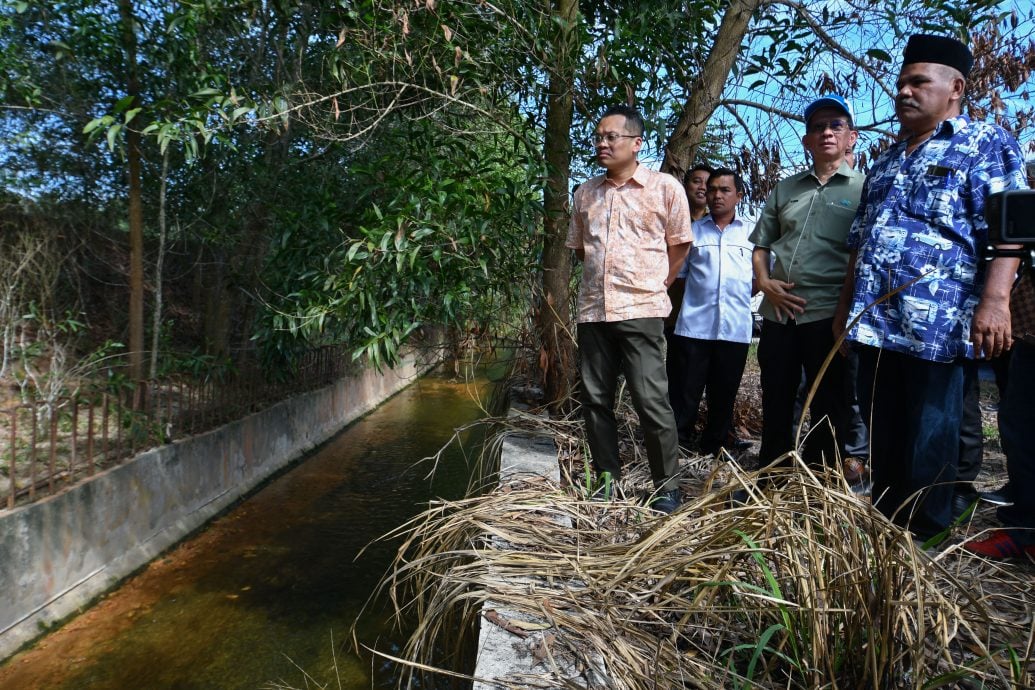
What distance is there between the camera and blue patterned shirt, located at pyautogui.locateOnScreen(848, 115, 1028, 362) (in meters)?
2.14

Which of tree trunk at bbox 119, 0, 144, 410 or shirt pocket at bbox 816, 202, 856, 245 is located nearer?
shirt pocket at bbox 816, 202, 856, 245

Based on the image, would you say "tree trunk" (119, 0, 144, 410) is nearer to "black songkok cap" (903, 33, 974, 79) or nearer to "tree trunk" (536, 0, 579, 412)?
"tree trunk" (536, 0, 579, 412)

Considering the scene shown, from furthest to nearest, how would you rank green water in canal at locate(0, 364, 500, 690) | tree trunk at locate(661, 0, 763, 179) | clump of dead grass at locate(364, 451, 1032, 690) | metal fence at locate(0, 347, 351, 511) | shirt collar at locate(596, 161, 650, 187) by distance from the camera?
tree trunk at locate(661, 0, 763, 179) < metal fence at locate(0, 347, 351, 511) < green water in canal at locate(0, 364, 500, 690) < shirt collar at locate(596, 161, 650, 187) < clump of dead grass at locate(364, 451, 1032, 690)

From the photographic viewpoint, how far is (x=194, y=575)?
165 inches

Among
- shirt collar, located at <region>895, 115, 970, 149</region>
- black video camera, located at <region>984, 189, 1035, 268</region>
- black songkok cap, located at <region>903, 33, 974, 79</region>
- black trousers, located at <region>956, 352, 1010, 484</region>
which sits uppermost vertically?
black songkok cap, located at <region>903, 33, 974, 79</region>

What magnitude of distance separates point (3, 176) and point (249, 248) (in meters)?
1.92

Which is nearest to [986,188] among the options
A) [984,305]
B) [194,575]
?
[984,305]

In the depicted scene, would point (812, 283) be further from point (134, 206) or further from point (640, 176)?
point (134, 206)

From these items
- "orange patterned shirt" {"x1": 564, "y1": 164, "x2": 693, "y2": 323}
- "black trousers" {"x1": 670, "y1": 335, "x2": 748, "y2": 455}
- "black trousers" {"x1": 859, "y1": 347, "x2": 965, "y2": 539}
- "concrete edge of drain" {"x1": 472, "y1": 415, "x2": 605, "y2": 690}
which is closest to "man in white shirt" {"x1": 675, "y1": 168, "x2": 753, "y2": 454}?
"black trousers" {"x1": 670, "y1": 335, "x2": 748, "y2": 455}

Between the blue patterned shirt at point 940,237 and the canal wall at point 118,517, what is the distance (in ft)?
10.2

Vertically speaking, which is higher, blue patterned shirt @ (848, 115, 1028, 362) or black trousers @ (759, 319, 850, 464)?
blue patterned shirt @ (848, 115, 1028, 362)

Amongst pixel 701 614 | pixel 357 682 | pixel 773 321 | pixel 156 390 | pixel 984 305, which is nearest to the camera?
pixel 701 614

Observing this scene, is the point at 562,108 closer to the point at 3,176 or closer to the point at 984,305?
the point at 984,305

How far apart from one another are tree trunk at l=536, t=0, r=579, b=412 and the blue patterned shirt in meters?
2.07
